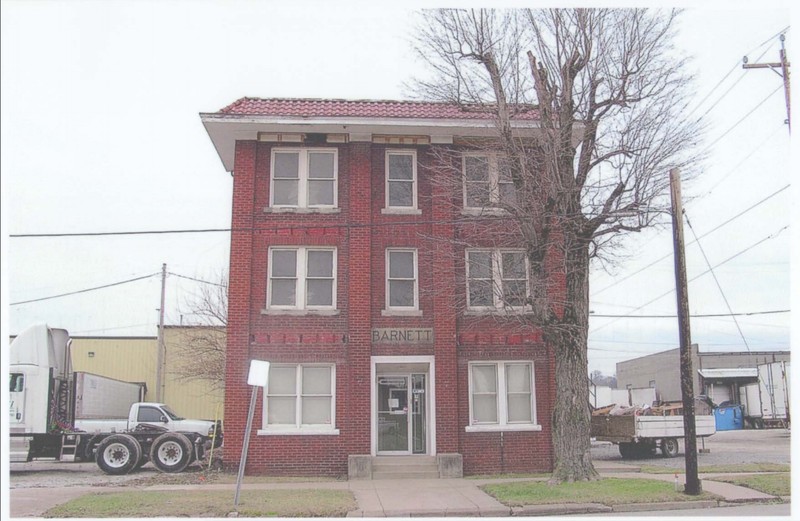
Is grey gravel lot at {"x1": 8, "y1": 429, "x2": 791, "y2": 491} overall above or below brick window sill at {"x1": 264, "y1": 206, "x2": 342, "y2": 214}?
below

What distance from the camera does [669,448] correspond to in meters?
25.4

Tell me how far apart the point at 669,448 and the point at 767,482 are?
869 centimetres

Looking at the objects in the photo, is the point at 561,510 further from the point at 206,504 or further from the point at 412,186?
the point at 412,186

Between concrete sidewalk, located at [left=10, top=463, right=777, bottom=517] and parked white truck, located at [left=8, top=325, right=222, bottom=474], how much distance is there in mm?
3251

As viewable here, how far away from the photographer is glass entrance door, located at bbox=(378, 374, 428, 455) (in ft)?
69.3

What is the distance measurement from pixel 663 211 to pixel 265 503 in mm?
10662

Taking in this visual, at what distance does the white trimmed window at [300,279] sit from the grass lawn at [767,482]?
10.8 meters

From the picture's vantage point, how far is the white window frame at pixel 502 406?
68.4 feet

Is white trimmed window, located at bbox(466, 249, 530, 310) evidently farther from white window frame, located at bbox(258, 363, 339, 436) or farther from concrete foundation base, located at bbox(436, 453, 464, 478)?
white window frame, located at bbox(258, 363, 339, 436)

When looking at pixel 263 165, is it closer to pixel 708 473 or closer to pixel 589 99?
pixel 589 99

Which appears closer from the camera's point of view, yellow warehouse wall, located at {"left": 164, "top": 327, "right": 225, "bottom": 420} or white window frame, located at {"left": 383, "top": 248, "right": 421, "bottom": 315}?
white window frame, located at {"left": 383, "top": 248, "right": 421, "bottom": 315}

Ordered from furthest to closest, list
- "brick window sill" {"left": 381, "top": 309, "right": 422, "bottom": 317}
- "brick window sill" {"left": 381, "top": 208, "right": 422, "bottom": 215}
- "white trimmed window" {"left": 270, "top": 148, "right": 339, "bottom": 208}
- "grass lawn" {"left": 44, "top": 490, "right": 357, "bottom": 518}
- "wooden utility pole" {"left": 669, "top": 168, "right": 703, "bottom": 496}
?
"white trimmed window" {"left": 270, "top": 148, "right": 339, "bottom": 208} → "brick window sill" {"left": 381, "top": 208, "right": 422, "bottom": 215} → "brick window sill" {"left": 381, "top": 309, "right": 422, "bottom": 317} → "wooden utility pole" {"left": 669, "top": 168, "right": 703, "bottom": 496} → "grass lawn" {"left": 44, "top": 490, "right": 357, "bottom": 518}

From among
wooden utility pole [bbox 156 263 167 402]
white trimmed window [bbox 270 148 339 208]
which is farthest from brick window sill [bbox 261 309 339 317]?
wooden utility pole [bbox 156 263 167 402]

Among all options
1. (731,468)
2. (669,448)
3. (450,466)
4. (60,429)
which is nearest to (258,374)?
(450,466)
